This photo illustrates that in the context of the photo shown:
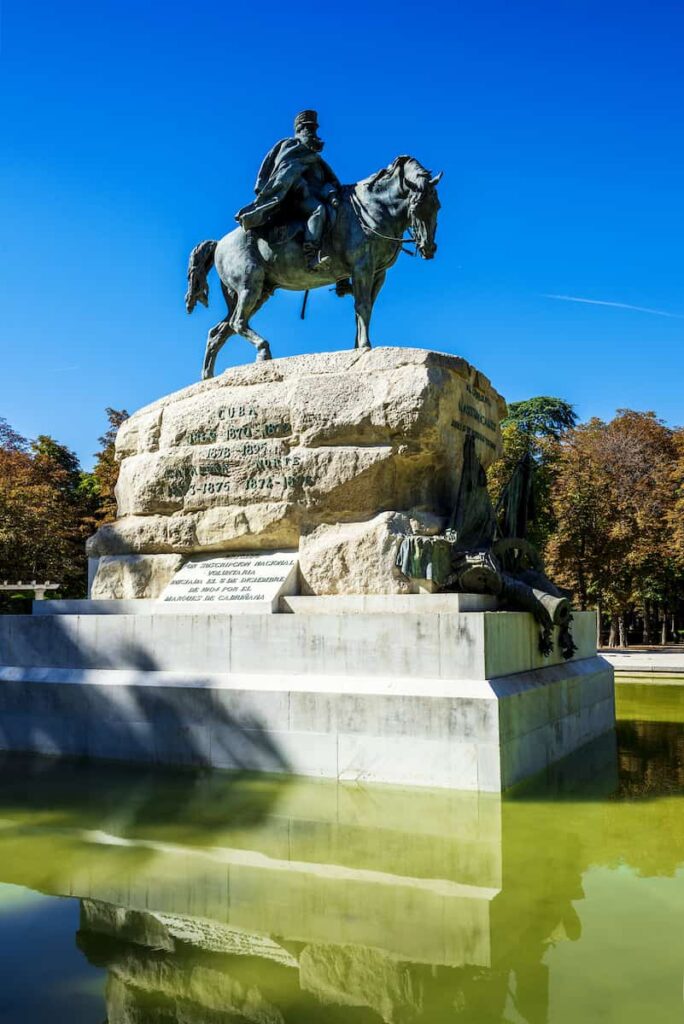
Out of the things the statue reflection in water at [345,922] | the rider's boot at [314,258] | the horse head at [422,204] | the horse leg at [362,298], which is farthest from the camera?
the rider's boot at [314,258]

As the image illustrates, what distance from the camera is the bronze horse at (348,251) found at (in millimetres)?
9172

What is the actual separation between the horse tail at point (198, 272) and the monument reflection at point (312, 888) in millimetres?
6533

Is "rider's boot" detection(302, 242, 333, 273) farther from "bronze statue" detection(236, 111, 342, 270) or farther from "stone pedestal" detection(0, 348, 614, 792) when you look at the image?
"stone pedestal" detection(0, 348, 614, 792)

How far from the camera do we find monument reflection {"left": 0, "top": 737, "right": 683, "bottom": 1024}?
10.2ft

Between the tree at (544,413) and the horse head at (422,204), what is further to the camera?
the tree at (544,413)

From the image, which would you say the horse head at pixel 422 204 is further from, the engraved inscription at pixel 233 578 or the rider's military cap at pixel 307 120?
the engraved inscription at pixel 233 578

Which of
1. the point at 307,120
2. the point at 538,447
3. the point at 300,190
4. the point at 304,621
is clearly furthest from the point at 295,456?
the point at 538,447

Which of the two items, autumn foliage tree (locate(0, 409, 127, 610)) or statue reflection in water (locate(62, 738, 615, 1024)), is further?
autumn foliage tree (locate(0, 409, 127, 610))

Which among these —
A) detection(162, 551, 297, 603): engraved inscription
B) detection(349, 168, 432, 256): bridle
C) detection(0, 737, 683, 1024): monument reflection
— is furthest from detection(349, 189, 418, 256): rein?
detection(0, 737, 683, 1024): monument reflection

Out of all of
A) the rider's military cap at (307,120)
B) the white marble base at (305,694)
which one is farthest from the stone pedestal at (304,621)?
the rider's military cap at (307,120)

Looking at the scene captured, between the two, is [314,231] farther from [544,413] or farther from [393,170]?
[544,413]

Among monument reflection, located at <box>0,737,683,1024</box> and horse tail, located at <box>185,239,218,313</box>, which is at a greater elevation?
horse tail, located at <box>185,239,218,313</box>

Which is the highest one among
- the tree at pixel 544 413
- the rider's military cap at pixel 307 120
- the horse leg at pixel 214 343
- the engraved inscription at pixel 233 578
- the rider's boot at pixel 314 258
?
the tree at pixel 544 413

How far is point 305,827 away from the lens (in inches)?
209
